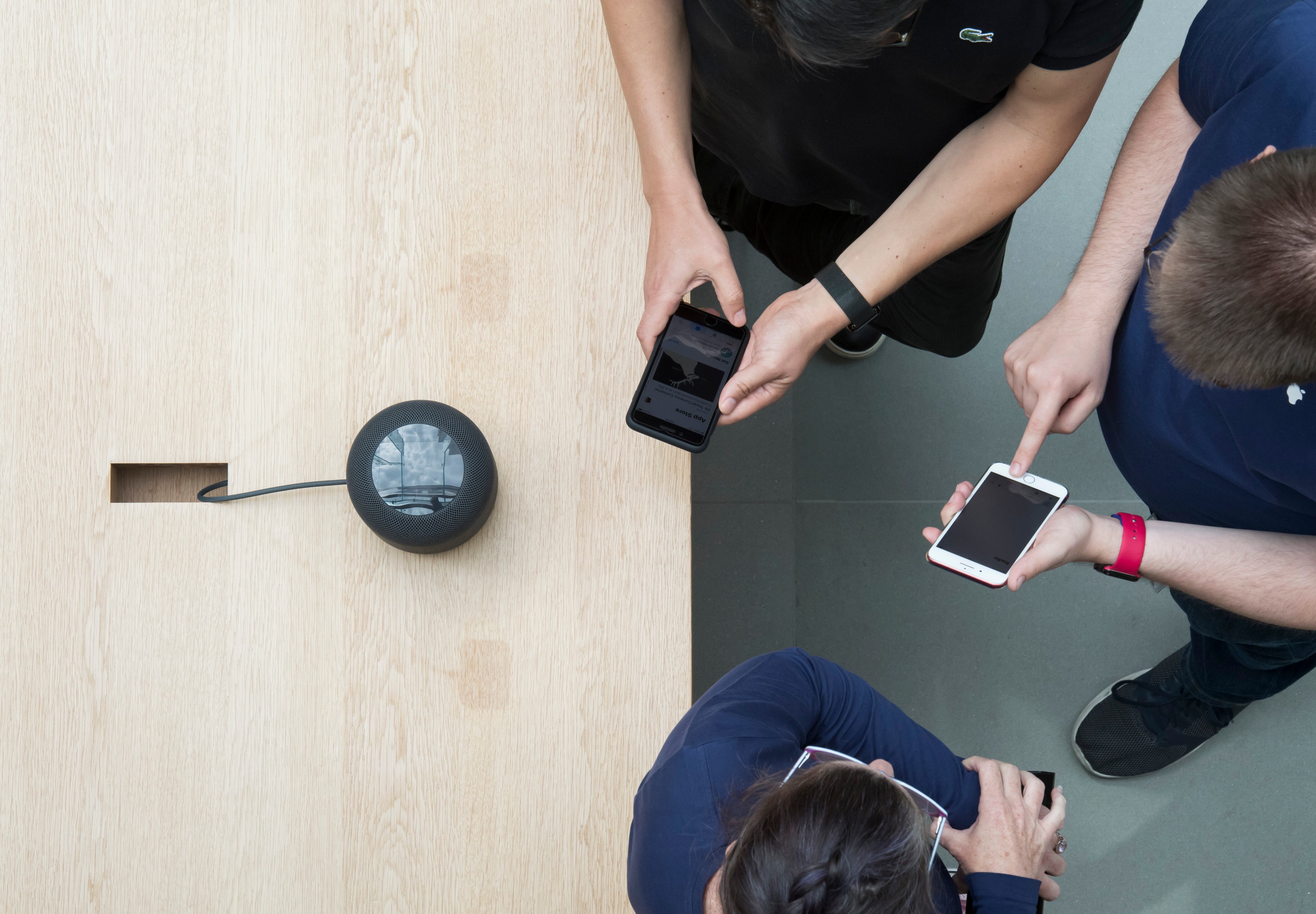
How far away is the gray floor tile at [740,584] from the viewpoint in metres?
1.76

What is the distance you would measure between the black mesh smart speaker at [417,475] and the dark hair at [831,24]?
46cm

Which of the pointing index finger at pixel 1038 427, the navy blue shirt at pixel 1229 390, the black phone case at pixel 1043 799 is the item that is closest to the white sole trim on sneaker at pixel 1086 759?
the black phone case at pixel 1043 799

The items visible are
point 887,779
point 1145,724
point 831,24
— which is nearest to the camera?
point 831,24

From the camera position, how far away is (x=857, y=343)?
1.75 meters

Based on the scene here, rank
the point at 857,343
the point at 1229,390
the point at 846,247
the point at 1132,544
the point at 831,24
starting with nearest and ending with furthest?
the point at 831,24
the point at 1229,390
the point at 1132,544
the point at 846,247
the point at 857,343

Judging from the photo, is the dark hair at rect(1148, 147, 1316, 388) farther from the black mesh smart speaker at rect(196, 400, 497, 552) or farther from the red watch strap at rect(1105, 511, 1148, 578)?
the black mesh smart speaker at rect(196, 400, 497, 552)

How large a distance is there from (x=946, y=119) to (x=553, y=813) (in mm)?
883

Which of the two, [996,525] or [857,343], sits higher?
[857,343]

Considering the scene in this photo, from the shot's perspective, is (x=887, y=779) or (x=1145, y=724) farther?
(x=1145, y=724)

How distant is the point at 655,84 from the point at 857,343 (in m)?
0.98

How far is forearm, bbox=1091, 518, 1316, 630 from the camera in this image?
89 centimetres

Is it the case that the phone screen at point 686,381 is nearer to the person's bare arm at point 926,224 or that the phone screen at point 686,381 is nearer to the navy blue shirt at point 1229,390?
the person's bare arm at point 926,224

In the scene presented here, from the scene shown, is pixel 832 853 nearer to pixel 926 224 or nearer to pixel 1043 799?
pixel 1043 799

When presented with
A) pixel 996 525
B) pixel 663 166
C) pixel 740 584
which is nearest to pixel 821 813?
pixel 996 525
